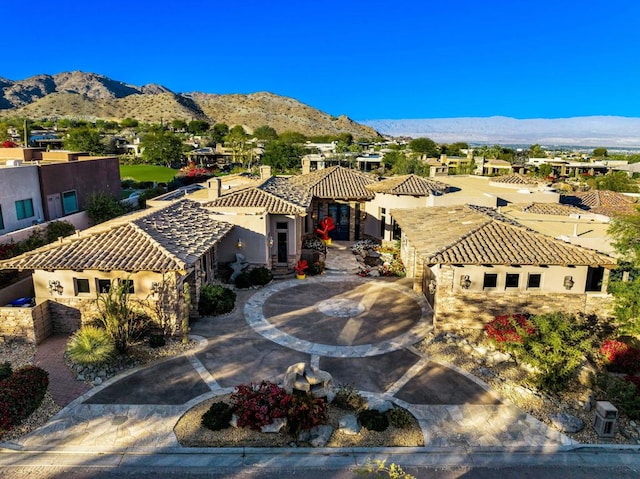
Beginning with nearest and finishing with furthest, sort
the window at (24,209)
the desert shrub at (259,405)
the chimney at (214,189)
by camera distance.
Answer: the desert shrub at (259,405), the window at (24,209), the chimney at (214,189)

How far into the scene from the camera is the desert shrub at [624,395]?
40.6 feet

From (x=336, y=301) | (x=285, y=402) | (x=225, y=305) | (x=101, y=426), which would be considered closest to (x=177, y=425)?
(x=101, y=426)

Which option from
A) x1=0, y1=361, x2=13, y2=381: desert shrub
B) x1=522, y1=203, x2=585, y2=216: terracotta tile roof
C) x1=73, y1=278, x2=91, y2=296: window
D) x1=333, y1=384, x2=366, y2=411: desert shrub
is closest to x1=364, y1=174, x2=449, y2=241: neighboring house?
x1=522, y1=203, x2=585, y2=216: terracotta tile roof

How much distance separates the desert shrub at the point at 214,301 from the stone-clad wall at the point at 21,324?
235 inches

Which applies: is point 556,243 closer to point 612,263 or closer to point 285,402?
point 612,263

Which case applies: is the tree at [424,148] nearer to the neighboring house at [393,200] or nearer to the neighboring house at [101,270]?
the neighboring house at [393,200]

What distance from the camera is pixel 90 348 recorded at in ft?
45.5

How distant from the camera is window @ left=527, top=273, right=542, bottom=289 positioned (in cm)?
1689

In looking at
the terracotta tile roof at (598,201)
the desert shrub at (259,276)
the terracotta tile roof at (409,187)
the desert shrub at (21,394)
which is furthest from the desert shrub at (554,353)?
the terracotta tile roof at (598,201)

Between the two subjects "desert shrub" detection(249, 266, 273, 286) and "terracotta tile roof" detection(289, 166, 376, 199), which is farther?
"terracotta tile roof" detection(289, 166, 376, 199)

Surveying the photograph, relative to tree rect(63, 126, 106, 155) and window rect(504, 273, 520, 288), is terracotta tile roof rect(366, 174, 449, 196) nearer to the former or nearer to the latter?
window rect(504, 273, 520, 288)

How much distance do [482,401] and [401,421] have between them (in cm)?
294

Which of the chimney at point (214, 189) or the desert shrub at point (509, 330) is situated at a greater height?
the chimney at point (214, 189)

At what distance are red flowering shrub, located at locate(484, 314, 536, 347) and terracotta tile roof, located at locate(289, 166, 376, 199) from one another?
17.5m
